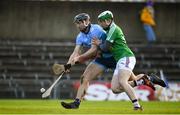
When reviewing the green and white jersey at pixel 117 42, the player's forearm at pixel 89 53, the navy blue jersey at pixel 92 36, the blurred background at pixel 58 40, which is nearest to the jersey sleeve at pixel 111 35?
the green and white jersey at pixel 117 42

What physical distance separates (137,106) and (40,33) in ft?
61.4

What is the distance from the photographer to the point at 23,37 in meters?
35.2

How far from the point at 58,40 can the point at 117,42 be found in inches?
688

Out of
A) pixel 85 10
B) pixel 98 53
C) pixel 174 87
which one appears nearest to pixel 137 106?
pixel 98 53

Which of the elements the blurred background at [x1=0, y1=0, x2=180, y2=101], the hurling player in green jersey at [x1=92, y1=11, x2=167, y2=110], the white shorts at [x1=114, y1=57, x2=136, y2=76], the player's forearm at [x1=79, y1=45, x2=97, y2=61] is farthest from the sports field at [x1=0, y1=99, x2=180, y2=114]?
the blurred background at [x1=0, y1=0, x2=180, y2=101]

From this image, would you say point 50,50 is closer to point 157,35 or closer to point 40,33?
point 40,33

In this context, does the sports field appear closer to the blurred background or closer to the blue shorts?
the blue shorts

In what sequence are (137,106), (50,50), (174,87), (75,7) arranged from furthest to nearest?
1. (75,7)
2. (50,50)
3. (174,87)
4. (137,106)

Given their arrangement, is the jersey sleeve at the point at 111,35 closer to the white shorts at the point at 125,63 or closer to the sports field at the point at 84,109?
the white shorts at the point at 125,63

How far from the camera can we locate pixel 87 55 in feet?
58.1

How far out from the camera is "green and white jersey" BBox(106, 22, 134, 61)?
17.4 metres

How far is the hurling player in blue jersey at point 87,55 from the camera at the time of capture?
1773cm

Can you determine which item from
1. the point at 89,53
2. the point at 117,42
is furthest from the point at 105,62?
the point at 117,42

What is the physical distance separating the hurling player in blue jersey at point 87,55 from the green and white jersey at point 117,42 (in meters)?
0.41
